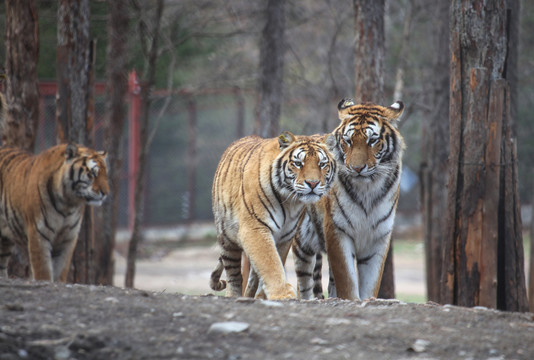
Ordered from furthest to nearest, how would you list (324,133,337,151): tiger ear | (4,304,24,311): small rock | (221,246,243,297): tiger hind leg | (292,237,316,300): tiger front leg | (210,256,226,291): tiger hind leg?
(210,256,226,291): tiger hind leg < (292,237,316,300): tiger front leg < (221,246,243,297): tiger hind leg < (324,133,337,151): tiger ear < (4,304,24,311): small rock

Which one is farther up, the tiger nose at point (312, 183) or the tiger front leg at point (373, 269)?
the tiger nose at point (312, 183)

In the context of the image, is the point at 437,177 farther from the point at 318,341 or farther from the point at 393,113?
the point at 318,341

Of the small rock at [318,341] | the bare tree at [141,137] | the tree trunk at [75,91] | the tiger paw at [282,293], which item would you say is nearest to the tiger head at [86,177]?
the tree trunk at [75,91]

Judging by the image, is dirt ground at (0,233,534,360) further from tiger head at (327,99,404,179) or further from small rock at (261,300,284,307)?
tiger head at (327,99,404,179)

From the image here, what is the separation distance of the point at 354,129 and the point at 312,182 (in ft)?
2.46

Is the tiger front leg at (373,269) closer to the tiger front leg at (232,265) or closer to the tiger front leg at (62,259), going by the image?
the tiger front leg at (232,265)

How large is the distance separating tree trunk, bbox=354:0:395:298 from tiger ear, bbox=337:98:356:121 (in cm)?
154

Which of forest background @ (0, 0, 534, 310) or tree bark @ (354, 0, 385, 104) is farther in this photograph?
Answer: forest background @ (0, 0, 534, 310)

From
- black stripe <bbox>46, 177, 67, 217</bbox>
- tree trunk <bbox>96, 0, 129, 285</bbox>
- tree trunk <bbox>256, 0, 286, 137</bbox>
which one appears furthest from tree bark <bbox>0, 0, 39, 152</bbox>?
tree trunk <bbox>256, 0, 286, 137</bbox>

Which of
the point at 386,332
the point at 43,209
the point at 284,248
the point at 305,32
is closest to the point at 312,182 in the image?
the point at 284,248

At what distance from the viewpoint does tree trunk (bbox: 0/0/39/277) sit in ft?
25.8

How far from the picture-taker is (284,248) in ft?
17.7

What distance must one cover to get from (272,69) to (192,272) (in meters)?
4.68

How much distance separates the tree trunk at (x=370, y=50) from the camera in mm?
7488
